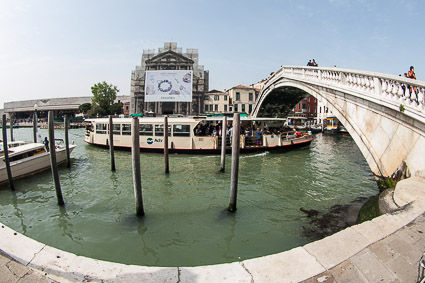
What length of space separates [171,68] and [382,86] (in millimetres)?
49830

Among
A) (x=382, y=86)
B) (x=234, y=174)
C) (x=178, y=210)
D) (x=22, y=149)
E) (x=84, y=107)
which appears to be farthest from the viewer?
(x=84, y=107)

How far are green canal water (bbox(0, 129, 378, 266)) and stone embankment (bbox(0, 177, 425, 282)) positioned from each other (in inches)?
75.9

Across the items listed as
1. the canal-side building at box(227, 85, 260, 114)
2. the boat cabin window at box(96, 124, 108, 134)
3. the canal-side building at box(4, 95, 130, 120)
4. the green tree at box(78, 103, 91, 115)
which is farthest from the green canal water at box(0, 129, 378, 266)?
the canal-side building at box(4, 95, 130, 120)

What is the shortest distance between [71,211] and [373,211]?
7675mm

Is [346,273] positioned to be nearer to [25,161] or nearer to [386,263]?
[386,263]

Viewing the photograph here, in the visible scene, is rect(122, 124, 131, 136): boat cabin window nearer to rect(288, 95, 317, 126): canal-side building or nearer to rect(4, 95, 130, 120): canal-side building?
rect(288, 95, 317, 126): canal-side building

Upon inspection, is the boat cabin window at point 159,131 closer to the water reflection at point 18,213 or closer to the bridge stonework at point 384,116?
the water reflection at point 18,213

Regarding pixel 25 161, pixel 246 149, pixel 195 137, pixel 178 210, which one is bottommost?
pixel 178 210

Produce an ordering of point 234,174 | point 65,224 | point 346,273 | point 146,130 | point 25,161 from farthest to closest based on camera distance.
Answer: point 146,130
point 25,161
point 234,174
point 65,224
point 346,273

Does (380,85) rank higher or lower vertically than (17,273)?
higher

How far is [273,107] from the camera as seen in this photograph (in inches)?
1104

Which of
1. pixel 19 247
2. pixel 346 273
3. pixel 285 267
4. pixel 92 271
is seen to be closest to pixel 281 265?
pixel 285 267

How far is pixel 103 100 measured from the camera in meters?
55.5

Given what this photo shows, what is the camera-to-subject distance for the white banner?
3975cm
